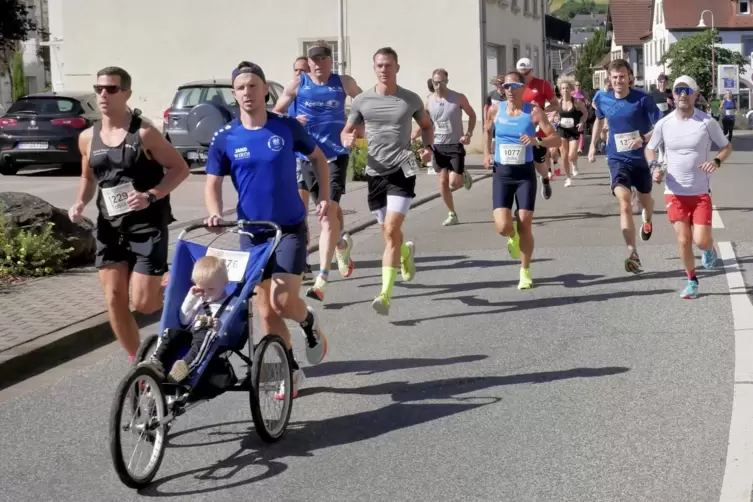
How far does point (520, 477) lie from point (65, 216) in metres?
7.77

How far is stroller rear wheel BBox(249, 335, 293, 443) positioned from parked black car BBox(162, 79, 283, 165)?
1561 centimetres

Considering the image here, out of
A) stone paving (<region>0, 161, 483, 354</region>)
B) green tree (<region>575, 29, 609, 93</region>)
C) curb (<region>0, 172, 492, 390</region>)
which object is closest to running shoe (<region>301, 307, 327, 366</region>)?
stone paving (<region>0, 161, 483, 354</region>)

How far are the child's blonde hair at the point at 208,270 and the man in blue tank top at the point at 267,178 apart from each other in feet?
1.99

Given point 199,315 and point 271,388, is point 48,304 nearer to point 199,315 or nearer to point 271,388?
point 271,388

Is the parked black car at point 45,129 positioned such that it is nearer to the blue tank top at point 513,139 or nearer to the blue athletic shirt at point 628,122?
the blue athletic shirt at point 628,122

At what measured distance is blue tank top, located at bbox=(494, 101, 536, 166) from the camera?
34.3ft

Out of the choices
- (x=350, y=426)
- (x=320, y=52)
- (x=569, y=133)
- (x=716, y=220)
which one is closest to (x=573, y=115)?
(x=569, y=133)

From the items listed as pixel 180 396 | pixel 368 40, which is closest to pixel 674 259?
pixel 180 396

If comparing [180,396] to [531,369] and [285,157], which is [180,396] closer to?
[285,157]

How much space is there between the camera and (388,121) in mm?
9562

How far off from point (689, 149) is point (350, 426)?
4.79 meters

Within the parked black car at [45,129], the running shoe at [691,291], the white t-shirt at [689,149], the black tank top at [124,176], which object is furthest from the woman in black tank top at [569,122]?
the black tank top at [124,176]

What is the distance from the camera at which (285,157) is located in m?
6.66

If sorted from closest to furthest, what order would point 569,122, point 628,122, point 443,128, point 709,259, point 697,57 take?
point 709,259
point 628,122
point 443,128
point 569,122
point 697,57
